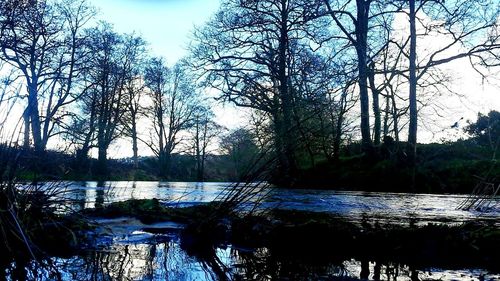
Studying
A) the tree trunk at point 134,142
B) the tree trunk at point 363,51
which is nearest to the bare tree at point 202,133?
the tree trunk at point 134,142

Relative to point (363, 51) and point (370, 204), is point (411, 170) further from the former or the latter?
point (370, 204)

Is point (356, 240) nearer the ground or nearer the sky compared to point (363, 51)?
nearer the ground

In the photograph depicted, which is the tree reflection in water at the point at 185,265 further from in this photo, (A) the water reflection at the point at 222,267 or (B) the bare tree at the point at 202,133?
(B) the bare tree at the point at 202,133

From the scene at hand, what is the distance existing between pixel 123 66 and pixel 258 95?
17.7 m

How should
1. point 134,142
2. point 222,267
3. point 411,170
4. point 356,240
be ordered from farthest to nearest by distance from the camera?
point 134,142, point 411,170, point 356,240, point 222,267

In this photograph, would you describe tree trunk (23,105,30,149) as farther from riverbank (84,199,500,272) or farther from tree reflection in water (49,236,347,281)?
riverbank (84,199,500,272)

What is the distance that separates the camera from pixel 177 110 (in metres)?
48.1

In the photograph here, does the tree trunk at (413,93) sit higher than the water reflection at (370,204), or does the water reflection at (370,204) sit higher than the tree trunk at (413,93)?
the tree trunk at (413,93)

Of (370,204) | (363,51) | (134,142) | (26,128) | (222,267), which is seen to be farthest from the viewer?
(134,142)

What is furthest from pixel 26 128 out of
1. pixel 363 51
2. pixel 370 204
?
pixel 363 51

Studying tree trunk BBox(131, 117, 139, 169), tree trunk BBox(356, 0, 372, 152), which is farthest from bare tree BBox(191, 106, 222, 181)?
tree trunk BBox(356, 0, 372, 152)

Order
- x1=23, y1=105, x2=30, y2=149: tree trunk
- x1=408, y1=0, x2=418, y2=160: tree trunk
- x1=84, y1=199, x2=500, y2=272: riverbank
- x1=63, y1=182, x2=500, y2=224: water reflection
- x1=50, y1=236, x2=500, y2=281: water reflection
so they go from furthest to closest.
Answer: x1=408, y1=0, x2=418, y2=160: tree trunk, x1=63, y1=182, x2=500, y2=224: water reflection, x1=23, y1=105, x2=30, y2=149: tree trunk, x1=84, y1=199, x2=500, y2=272: riverbank, x1=50, y1=236, x2=500, y2=281: water reflection

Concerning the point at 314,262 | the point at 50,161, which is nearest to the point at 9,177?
the point at 50,161

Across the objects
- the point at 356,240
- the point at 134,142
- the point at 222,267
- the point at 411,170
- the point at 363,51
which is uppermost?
the point at 363,51
